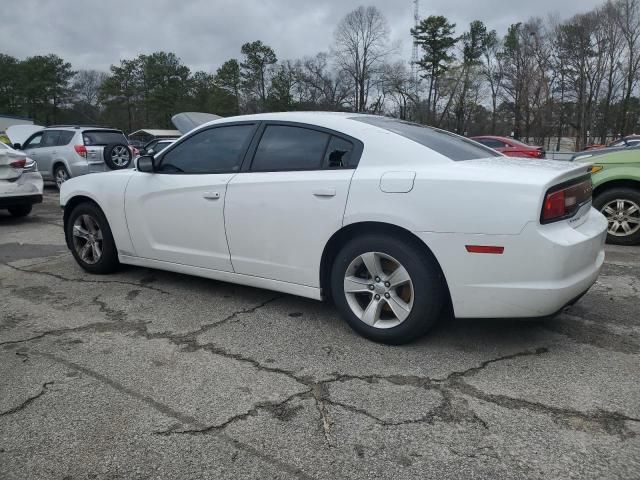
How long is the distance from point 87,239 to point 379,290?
10.4 ft

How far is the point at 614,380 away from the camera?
2.66m

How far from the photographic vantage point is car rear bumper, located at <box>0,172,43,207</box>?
7676 mm

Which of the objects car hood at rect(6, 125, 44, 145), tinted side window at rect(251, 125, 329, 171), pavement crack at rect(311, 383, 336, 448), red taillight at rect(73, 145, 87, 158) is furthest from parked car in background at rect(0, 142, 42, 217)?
car hood at rect(6, 125, 44, 145)

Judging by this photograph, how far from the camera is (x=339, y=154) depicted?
10.8 ft

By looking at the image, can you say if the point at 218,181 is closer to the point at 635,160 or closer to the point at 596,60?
the point at 635,160

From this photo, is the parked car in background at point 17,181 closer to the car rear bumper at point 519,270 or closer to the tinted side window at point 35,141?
the tinted side window at point 35,141

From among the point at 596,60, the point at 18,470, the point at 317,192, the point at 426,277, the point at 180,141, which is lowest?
the point at 18,470

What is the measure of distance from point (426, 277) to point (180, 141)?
7.97 ft

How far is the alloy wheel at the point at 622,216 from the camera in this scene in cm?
600

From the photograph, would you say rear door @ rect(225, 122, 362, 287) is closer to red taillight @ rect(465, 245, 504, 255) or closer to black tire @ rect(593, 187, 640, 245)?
red taillight @ rect(465, 245, 504, 255)

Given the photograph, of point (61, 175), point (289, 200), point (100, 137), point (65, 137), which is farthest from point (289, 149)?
point (65, 137)

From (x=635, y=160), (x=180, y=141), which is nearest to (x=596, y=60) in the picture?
(x=635, y=160)

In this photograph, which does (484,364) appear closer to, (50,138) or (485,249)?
(485,249)

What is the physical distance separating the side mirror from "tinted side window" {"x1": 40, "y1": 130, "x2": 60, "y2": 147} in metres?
10.5
